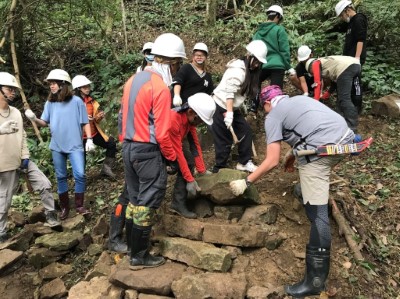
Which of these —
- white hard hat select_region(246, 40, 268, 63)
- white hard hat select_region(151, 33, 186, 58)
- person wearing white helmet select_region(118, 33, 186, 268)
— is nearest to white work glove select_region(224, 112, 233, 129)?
white hard hat select_region(246, 40, 268, 63)

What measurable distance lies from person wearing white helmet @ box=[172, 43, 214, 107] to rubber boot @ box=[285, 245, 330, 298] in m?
2.86

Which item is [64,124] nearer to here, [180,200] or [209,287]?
[180,200]

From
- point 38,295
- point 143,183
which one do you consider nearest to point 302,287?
point 143,183

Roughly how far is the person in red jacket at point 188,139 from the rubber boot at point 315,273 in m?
1.53

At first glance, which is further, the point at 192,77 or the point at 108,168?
the point at 108,168

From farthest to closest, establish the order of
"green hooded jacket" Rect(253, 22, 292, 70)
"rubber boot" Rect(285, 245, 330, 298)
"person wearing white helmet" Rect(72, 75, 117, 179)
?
"green hooded jacket" Rect(253, 22, 292, 70) → "person wearing white helmet" Rect(72, 75, 117, 179) → "rubber boot" Rect(285, 245, 330, 298)

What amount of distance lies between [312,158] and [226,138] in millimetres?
1877

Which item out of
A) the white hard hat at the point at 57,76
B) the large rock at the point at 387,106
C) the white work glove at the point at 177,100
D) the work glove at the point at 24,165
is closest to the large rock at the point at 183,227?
the white work glove at the point at 177,100

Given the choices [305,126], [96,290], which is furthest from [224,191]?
[96,290]

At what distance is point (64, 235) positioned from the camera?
5.22 metres

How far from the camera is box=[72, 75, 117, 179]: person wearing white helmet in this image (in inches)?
233

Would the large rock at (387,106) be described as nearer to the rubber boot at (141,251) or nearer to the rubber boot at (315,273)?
the rubber boot at (315,273)

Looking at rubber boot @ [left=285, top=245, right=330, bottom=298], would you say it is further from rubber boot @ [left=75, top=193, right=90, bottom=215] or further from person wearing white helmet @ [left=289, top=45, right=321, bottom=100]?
person wearing white helmet @ [left=289, top=45, right=321, bottom=100]

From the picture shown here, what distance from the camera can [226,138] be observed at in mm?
5254
